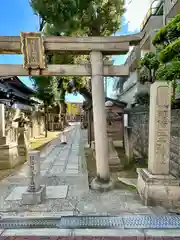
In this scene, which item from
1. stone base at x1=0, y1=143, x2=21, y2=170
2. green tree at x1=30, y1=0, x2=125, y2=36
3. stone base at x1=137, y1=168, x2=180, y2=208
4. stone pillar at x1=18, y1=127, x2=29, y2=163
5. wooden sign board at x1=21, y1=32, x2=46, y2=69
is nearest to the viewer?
stone base at x1=137, y1=168, x2=180, y2=208

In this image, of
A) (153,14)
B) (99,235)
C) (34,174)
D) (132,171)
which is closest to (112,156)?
(132,171)

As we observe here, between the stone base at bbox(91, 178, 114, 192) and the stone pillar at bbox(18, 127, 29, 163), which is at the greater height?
the stone pillar at bbox(18, 127, 29, 163)

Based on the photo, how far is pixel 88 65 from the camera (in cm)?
467

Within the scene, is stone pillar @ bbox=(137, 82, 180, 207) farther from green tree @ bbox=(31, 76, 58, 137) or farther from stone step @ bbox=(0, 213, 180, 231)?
green tree @ bbox=(31, 76, 58, 137)

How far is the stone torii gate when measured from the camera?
434cm

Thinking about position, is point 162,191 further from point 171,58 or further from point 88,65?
point 88,65

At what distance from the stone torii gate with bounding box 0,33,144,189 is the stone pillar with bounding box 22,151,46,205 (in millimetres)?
1435

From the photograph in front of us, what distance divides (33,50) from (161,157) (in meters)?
3.76

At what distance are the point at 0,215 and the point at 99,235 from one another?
6.40 ft

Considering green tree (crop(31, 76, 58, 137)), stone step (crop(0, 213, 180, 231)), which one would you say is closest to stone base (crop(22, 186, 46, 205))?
stone step (crop(0, 213, 180, 231))

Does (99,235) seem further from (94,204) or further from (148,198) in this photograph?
(148,198)

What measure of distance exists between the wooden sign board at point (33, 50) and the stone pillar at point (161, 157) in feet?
8.88

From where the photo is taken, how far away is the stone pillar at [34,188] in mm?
3785

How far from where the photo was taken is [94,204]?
12.5ft
